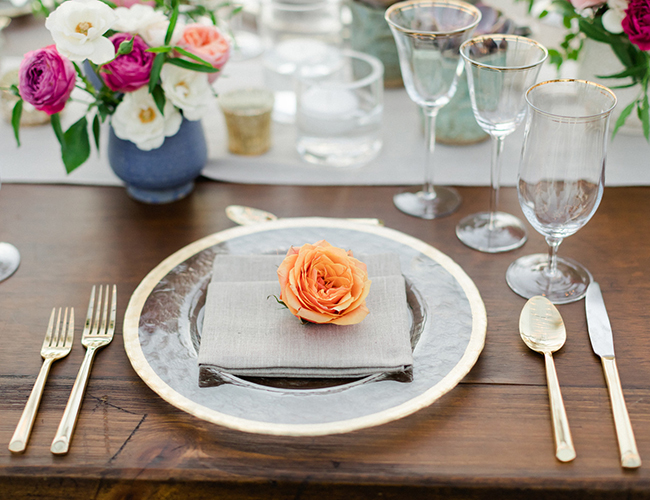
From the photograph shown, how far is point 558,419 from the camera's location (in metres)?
0.56

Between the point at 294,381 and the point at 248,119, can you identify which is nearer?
the point at 294,381

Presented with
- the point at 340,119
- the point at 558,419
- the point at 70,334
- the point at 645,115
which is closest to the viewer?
the point at 558,419

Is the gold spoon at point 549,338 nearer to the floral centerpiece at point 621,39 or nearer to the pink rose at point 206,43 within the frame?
the floral centerpiece at point 621,39

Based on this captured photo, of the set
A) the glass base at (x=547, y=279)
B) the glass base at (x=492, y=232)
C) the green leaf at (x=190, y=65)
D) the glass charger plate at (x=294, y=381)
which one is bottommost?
the glass base at (x=492, y=232)

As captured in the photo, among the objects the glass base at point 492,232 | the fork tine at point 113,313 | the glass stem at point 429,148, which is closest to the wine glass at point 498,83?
the glass base at point 492,232

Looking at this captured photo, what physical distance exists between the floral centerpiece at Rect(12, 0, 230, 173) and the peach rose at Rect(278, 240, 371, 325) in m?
0.32

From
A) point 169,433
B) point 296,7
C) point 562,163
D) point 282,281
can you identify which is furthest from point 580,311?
point 296,7

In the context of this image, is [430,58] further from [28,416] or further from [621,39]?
[28,416]

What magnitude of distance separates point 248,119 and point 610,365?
0.64 meters

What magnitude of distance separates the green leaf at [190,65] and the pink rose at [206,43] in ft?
0.05

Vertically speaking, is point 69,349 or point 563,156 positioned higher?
point 563,156

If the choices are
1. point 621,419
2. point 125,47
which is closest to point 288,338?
point 621,419

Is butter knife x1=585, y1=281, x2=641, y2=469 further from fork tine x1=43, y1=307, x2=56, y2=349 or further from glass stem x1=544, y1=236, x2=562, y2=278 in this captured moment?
fork tine x1=43, y1=307, x2=56, y2=349

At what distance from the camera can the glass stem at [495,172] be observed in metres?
0.79
